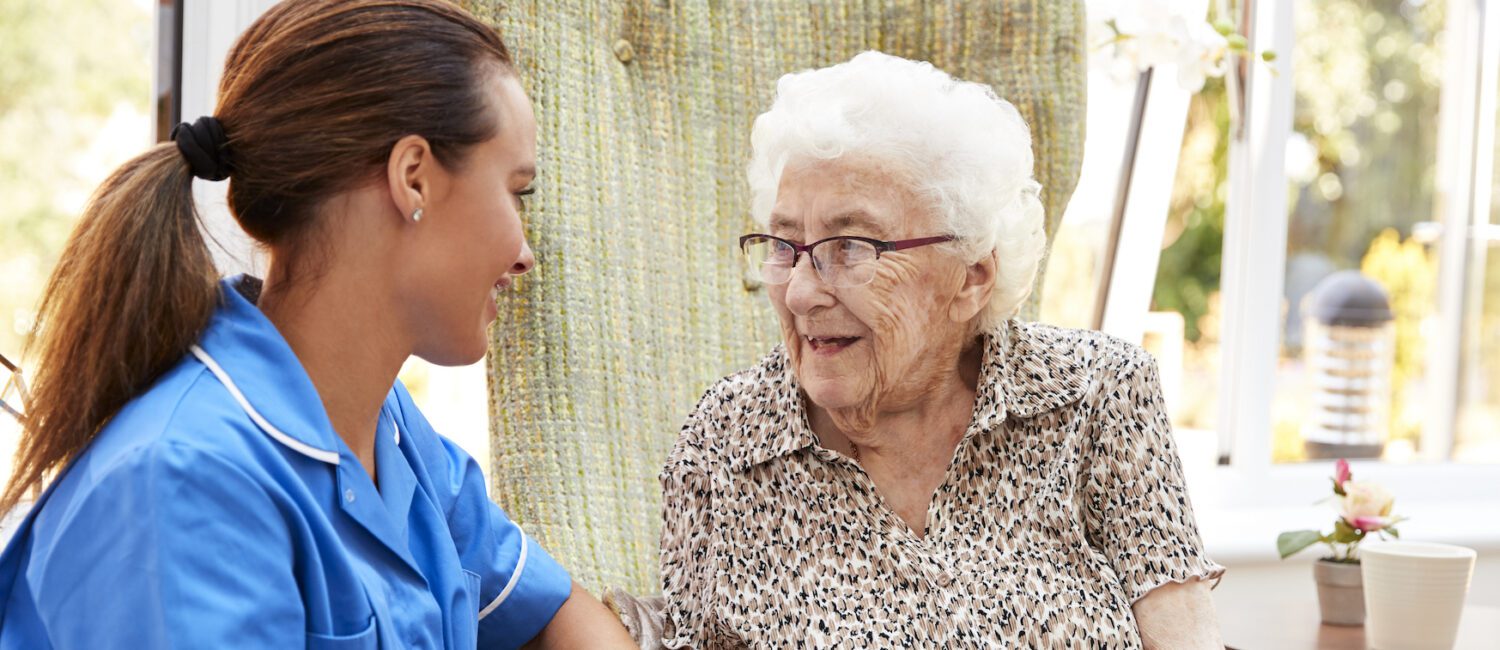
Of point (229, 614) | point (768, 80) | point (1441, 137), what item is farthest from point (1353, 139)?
point (229, 614)

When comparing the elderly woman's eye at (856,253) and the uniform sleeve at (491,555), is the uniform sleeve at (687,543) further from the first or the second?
the elderly woman's eye at (856,253)

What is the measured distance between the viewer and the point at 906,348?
56.2 inches

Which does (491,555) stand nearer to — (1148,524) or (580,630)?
(580,630)

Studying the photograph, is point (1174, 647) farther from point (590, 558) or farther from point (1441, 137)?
point (1441, 137)

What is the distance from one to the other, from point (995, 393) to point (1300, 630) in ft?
2.54

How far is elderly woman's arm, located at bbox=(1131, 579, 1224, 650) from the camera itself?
4.55 ft

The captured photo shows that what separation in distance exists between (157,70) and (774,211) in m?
1.02

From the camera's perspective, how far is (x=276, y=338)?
101 cm

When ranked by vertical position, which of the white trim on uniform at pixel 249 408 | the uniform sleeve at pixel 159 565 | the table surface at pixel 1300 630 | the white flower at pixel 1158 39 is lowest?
the table surface at pixel 1300 630

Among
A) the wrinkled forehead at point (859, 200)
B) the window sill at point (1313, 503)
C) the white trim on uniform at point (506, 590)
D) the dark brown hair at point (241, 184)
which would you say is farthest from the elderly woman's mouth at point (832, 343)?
the window sill at point (1313, 503)

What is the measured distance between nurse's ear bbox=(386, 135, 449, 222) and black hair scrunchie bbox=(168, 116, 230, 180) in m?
0.12

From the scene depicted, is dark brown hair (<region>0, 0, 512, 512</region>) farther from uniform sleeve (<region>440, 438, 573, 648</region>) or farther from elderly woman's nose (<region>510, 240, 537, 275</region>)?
uniform sleeve (<region>440, 438, 573, 648</region>)

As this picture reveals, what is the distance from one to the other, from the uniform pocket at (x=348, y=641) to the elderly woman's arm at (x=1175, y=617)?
2.56ft

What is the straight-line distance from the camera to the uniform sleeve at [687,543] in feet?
4.70
